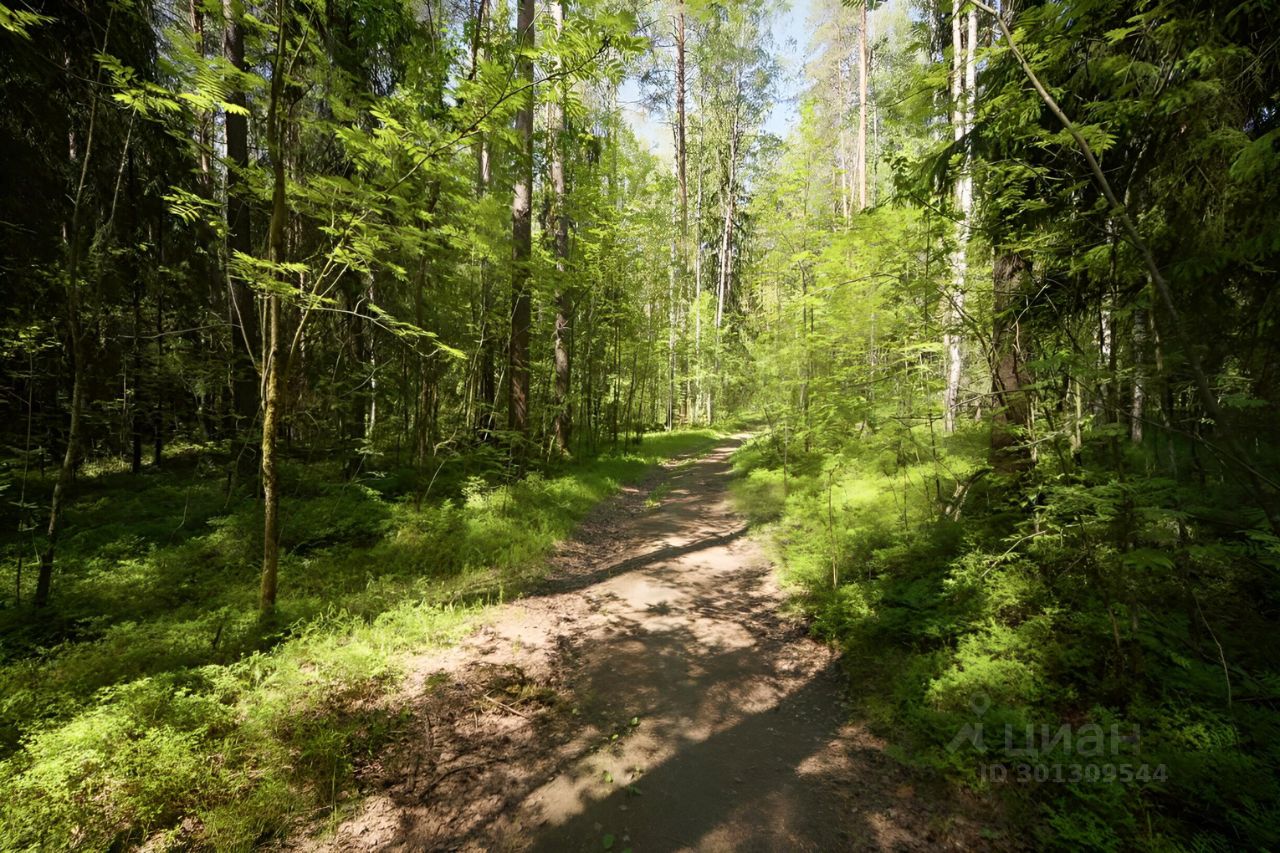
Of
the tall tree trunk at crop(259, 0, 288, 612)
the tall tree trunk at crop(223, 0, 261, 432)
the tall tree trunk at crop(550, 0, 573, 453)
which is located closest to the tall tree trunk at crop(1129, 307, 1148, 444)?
the tall tree trunk at crop(259, 0, 288, 612)

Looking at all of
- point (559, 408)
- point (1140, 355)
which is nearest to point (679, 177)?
point (559, 408)

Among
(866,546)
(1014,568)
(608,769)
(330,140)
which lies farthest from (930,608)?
(330,140)

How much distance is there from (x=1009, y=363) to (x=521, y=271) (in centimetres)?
844

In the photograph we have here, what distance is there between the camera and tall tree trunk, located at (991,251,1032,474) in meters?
4.30

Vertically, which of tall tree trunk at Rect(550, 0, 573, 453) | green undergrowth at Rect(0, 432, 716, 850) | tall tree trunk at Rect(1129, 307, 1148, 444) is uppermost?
tall tree trunk at Rect(550, 0, 573, 453)

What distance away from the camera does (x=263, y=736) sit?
127 inches

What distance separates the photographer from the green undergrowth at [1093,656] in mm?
2543

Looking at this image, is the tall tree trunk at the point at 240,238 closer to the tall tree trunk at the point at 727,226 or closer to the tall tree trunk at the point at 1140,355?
the tall tree trunk at the point at 1140,355

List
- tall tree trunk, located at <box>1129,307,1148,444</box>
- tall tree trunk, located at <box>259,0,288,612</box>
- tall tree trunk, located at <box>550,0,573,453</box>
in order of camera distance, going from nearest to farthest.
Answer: tall tree trunk, located at <box>1129,307,1148,444</box> < tall tree trunk, located at <box>259,0,288,612</box> < tall tree trunk, located at <box>550,0,573,453</box>

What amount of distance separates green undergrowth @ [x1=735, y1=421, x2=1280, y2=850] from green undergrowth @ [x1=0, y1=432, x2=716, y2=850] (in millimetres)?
4200

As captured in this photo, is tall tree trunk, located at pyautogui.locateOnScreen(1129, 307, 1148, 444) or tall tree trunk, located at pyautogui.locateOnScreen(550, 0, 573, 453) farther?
tall tree trunk, located at pyautogui.locateOnScreen(550, 0, 573, 453)

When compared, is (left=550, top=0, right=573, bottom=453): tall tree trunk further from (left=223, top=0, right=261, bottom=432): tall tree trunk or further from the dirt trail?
the dirt trail

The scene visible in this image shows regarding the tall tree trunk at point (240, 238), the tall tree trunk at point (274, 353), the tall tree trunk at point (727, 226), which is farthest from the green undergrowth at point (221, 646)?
the tall tree trunk at point (727, 226)

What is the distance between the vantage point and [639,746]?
3506 mm
